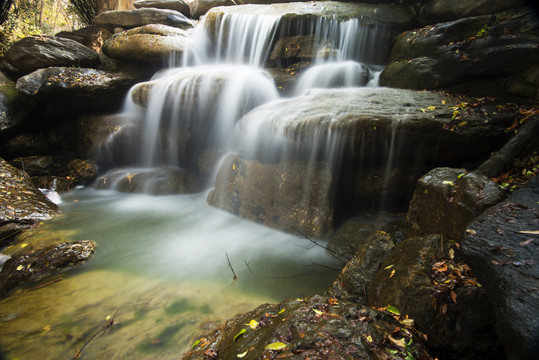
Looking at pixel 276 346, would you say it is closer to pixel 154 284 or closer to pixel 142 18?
pixel 154 284

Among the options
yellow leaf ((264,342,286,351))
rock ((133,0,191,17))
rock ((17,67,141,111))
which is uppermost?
rock ((133,0,191,17))

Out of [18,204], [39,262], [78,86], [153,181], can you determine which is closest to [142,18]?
[78,86]

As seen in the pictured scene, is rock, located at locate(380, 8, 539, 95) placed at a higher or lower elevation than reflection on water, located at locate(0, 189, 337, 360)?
higher

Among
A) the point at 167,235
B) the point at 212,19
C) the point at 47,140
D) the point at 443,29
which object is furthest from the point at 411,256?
the point at 47,140

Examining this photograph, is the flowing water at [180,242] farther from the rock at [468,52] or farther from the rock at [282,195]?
the rock at [468,52]

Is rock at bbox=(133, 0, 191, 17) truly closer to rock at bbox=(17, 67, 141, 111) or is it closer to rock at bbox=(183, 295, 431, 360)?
rock at bbox=(17, 67, 141, 111)

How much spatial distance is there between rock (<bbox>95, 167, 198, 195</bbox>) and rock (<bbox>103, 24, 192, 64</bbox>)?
4.56 metres

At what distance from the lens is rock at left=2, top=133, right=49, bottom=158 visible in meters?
8.27

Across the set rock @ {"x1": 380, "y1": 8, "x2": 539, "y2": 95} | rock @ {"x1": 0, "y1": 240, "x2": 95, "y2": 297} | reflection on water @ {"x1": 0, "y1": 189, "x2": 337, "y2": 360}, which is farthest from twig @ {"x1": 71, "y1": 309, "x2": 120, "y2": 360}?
rock @ {"x1": 380, "y1": 8, "x2": 539, "y2": 95}

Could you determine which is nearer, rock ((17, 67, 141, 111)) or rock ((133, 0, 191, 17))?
rock ((17, 67, 141, 111))

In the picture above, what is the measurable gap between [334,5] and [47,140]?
11.7 meters

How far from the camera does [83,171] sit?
8.51m

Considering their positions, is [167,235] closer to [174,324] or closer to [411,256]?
[174,324]

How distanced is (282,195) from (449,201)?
2935mm
